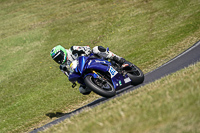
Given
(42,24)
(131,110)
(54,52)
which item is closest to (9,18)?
(42,24)

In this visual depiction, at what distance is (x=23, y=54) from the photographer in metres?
25.2

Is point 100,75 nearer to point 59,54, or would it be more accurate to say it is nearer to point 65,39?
point 59,54

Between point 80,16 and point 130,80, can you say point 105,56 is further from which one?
point 80,16

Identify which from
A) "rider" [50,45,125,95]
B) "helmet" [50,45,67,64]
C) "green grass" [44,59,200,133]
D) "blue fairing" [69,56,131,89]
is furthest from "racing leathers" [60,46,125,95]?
"green grass" [44,59,200,133]

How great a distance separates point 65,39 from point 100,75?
1912 centimetres

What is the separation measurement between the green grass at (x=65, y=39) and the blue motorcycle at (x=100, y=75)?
317cm

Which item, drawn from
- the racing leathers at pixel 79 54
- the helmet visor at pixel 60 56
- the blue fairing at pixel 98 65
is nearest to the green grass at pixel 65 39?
the racing leathers at pixel 79 54

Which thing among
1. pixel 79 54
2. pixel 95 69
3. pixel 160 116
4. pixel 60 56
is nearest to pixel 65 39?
pixel 79 54

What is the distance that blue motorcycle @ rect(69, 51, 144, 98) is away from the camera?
7.75m

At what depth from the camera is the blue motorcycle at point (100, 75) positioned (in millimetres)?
7746

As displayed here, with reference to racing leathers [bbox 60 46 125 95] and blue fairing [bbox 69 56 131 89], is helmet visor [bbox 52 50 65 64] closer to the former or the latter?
racing leathers [bbox 60 46 125 95]

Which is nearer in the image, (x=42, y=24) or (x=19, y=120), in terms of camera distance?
(x=19, y=120)

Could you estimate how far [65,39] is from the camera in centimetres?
2672

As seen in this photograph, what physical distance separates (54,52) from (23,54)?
1775 centimetres
